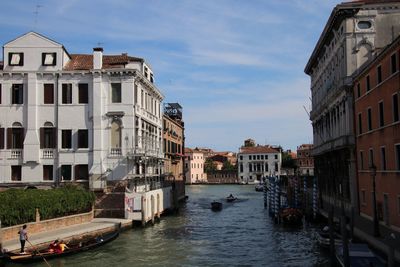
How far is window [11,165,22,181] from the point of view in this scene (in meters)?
32.8

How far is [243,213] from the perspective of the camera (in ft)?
143

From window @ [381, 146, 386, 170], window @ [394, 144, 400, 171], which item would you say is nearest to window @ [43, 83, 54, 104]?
window @ [381, 146, 386, 170]

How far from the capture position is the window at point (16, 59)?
32781 millimetres

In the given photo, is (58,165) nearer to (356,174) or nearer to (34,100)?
(34,100)

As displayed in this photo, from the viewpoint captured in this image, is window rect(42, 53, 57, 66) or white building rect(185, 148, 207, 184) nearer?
window rect(42, 53, 57, 66)

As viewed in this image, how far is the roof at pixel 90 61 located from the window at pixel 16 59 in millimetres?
2834

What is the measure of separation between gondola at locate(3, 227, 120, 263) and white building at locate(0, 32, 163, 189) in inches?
345

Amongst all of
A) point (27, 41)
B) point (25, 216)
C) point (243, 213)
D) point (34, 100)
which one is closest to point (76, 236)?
point (25, 216)

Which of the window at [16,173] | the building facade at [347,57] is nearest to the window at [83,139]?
the window at [16,173]

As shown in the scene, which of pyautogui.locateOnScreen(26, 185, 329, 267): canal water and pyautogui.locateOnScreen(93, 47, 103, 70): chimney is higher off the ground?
pyautogui.locateOnScreen(93, 47, 103, 70): chimney

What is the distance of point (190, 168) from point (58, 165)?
84196mm

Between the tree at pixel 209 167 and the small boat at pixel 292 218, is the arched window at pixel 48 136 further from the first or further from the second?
the tree at pixel 209 167

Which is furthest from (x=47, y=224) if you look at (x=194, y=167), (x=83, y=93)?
(x=194, y=167)

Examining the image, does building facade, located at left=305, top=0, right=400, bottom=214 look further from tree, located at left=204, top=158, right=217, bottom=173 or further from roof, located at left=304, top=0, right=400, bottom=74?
tree, located at left=204, top=158, right=217, bottom=173
